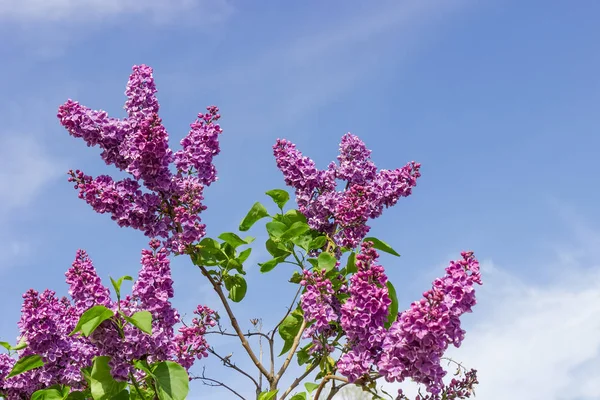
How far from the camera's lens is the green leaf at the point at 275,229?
14.6 feet

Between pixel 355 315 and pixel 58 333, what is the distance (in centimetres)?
165

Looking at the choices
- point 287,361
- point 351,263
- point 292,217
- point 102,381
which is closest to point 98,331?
point 102,381

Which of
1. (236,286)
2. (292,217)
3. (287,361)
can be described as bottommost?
(287,361)

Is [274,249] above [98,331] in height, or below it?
above

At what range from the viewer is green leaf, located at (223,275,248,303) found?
460 centimetres

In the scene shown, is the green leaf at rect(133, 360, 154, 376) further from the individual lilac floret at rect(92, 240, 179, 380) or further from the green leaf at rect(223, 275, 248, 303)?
the green leaf at rect(223, 275, 248, 303)

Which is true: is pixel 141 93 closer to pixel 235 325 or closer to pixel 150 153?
pixel 150 153

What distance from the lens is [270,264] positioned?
4559 millimetres

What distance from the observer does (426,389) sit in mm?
3141

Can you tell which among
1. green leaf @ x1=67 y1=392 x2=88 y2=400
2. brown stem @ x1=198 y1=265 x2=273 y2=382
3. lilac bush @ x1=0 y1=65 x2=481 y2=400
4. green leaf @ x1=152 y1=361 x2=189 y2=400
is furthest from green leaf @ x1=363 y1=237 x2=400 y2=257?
green leaf @ x1=67 y1=392 x2=88 y2=400

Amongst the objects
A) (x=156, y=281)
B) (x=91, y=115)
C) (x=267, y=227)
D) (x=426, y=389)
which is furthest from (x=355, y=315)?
(x=91, y=115)

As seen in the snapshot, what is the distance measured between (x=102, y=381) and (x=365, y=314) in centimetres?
134

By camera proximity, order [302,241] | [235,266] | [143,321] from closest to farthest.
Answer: [143,321] → [302,241] → [235,266]

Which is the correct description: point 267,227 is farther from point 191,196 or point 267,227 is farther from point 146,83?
point 146,83
